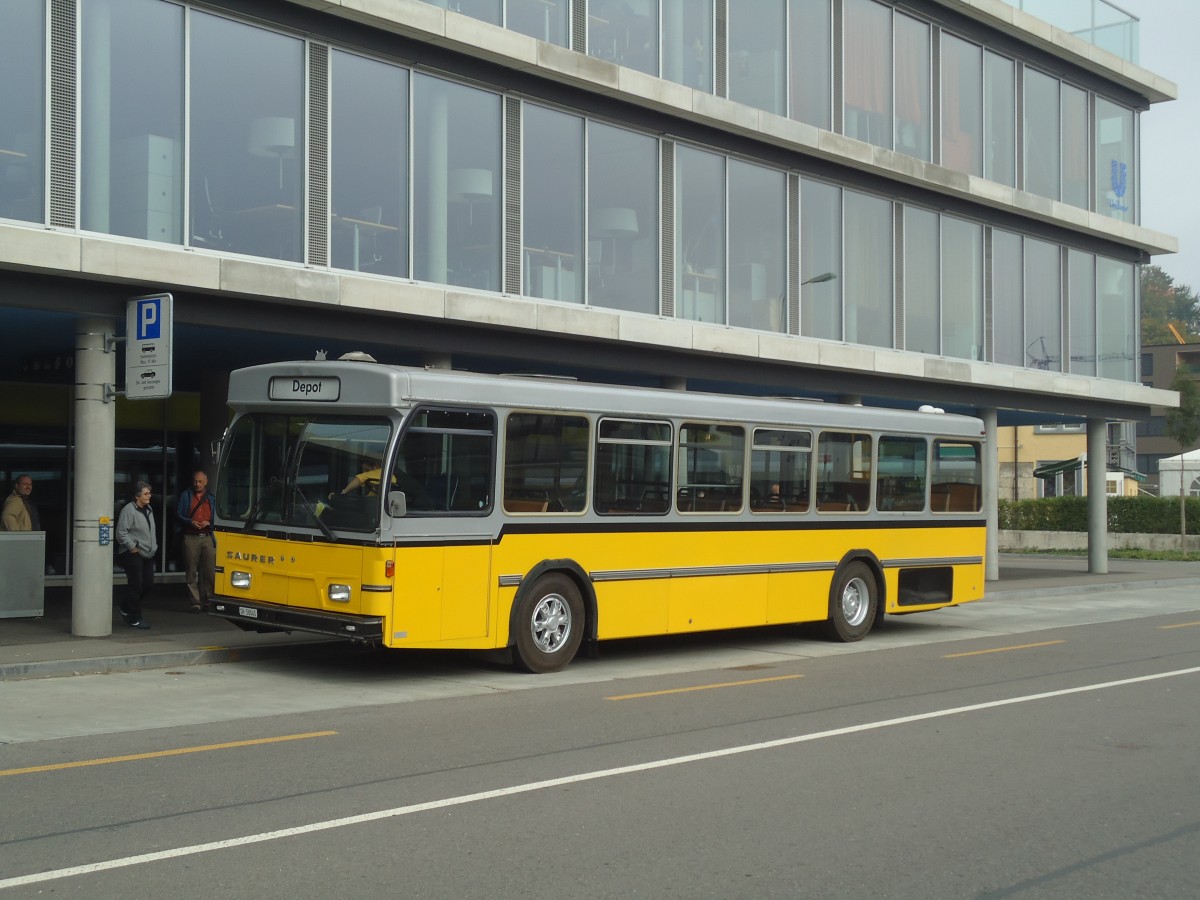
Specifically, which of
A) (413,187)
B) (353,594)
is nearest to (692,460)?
(353,594)

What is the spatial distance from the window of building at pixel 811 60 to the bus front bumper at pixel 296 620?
15258 millimetres

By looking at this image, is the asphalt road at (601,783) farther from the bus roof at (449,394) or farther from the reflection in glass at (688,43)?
the reflection in glass at (688,43)

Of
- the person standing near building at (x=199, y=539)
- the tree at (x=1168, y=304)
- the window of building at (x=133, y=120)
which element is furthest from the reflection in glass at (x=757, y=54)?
the tree at (x=1168, y=304)

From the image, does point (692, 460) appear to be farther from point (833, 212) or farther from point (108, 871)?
point (833, 212)

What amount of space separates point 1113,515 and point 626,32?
3468cm

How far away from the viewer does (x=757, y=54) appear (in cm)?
2338

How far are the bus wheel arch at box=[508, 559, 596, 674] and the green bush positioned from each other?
3859 centimetres

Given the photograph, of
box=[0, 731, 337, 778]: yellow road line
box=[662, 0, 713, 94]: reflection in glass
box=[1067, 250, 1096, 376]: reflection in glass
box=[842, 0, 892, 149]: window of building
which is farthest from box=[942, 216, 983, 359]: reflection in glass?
box=[0, 731, 337, 778]: yellow road line

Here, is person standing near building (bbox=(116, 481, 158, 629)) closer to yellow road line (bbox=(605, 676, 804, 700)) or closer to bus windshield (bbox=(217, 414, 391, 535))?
bus windshield (bbox=(217, 414, 391, 535))

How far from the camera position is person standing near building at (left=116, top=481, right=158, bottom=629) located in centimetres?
1597

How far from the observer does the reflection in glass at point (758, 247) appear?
23.1 meters

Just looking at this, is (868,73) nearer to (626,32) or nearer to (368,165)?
(626,32)

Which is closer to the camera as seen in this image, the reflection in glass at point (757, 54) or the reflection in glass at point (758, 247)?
the reflection in glass at point (757, 54)

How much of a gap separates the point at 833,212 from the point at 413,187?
33.2 feet
